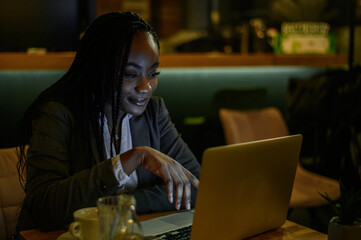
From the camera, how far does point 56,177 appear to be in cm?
151

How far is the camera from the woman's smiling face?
1.64 metres

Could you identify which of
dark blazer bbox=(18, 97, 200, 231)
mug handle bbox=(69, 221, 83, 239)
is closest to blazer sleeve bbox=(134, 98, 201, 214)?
dark blazer bbox=(18, 97, 200, 231)

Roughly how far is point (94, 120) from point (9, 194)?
0.39 metres

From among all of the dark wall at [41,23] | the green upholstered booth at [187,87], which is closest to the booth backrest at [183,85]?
the green upholstered booth at [187,87]

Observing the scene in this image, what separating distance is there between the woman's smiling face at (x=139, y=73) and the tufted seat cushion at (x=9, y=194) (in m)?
0.45

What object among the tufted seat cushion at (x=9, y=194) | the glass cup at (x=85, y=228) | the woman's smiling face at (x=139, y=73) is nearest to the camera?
the glass cup at (x=85, y=228)

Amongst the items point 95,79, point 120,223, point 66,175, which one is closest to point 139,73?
point 95,79

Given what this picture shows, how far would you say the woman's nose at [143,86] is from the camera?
1645 mm

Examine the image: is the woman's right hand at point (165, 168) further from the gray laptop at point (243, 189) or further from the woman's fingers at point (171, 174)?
the gray laptop at point (243, 189)

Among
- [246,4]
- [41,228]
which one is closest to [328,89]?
[41,228]

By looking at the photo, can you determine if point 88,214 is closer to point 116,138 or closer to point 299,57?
point 116,138

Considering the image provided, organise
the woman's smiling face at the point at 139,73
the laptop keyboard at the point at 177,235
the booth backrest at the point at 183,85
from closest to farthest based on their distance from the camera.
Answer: the laptop keyboard at the point at 177,235 < the woman's smiling face at the point at 139,73 < the booth backrest at the point at 183,85

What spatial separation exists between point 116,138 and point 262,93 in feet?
7.47

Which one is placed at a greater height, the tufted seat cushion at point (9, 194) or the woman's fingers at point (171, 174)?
the woman's fingers at point (171, 174)
